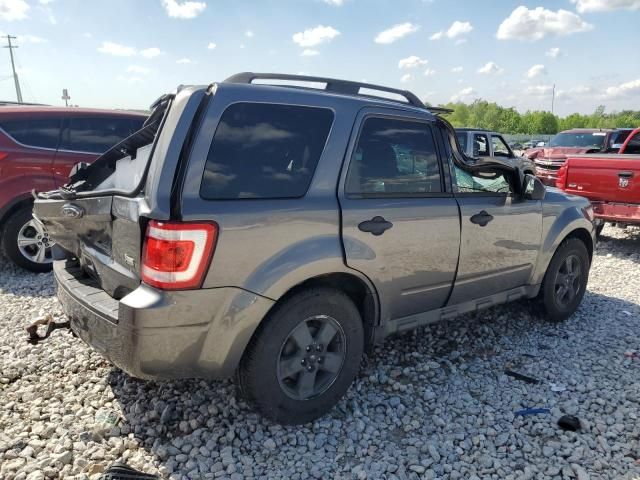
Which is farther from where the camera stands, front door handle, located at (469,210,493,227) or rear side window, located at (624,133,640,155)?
rear side window, located at (624,133,640,155)

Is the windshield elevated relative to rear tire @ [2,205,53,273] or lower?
elevated

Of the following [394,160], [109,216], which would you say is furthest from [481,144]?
[109,216]

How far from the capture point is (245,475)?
2.58 meters

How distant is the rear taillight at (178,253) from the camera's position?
2.34 meters

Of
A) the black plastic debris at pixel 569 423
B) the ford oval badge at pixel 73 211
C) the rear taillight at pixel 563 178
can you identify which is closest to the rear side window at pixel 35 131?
the ford oval badge at pixel 73 211

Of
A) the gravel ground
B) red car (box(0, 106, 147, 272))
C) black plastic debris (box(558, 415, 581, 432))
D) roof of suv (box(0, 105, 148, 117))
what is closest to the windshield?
the gravel ground

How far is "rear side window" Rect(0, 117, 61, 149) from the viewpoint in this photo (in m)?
5.64

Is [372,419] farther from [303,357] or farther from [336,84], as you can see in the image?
[336,84]

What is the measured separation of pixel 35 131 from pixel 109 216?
156 inches

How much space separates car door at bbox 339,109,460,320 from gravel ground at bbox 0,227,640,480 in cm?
63

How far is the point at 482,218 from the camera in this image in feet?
11.9

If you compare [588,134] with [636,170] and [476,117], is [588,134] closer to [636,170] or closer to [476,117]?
[636,170]

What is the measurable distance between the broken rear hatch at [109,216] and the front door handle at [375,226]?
1.23m

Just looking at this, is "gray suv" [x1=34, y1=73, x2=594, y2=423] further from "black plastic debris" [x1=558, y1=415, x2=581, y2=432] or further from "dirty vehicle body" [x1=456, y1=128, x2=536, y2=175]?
"dirty vehicle body" [x1=456, y1=128, x2=536, y2=175]
